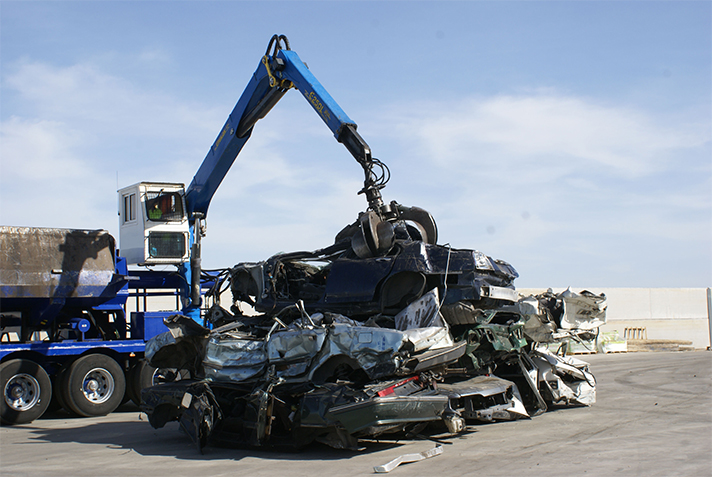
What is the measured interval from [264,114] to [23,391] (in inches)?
258

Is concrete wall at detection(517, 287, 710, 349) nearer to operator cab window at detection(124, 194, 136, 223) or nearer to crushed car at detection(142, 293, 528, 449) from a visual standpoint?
operator cab window at detection(124, 194, 136, 223)

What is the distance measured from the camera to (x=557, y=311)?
11305 mm

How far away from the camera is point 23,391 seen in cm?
1124

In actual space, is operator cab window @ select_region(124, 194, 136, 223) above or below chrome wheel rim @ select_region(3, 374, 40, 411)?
above

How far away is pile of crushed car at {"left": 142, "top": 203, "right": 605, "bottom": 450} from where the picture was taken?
7.43 metres

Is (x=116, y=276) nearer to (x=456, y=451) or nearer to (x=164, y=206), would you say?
(x=164, y=206)

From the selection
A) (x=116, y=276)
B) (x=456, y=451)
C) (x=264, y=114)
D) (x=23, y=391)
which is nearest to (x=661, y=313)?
(x=264, y=114)

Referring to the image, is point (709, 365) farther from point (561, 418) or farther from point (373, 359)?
point (373, 359)

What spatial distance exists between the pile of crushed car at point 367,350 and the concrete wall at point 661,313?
22.9 m

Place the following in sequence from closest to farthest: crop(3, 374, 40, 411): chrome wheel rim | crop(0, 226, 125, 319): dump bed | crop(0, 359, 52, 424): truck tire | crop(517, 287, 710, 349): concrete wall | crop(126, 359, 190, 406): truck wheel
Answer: crop(0, 359, 52, 424): truck tire < crop(3, 374, 40, 411): chrome wheel rim < crop(0, 226, 125, 319): dump bed < crop(126, 359, 190, 406): truck wheel < crop(517, 287, 710, 349): concrete wall

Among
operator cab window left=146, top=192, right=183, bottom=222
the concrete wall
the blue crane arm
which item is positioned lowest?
the concrete wall

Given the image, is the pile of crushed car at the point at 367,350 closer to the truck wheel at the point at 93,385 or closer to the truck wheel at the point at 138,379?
the truck wheel at the point at 93,385

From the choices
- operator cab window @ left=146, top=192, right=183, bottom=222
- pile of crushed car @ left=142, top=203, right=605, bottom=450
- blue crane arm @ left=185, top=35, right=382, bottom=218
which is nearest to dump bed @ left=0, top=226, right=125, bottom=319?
operator cab window @ left=146, top=192, right=183, bottom=222

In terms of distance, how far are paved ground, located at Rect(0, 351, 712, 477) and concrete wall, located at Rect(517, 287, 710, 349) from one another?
72.7 ft
